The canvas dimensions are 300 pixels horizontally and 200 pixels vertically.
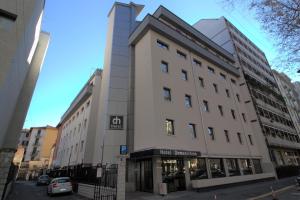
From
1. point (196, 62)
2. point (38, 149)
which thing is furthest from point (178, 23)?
point (38, 149)

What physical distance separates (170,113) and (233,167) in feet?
36.7

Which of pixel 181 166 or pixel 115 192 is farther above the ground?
pixel 181 166

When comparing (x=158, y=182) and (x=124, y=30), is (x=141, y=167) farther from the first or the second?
(x=124, y=30)

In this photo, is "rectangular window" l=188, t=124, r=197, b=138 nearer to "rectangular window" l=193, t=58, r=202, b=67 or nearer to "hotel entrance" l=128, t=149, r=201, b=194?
"hotel entrance" l=128, t=149, r=201, b=194

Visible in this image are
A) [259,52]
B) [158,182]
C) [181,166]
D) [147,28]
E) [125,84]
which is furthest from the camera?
[259,52]

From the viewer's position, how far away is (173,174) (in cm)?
1502

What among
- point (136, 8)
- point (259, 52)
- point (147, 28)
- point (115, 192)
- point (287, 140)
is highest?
point (259, 52)

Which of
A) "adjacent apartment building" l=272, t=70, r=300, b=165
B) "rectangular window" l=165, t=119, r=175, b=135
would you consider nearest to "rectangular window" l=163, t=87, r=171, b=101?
"rectangular window" l=165, t=119, r=175, b=135

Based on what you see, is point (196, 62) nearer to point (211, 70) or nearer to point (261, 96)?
point (211, 70)

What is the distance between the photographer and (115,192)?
11.4 metres

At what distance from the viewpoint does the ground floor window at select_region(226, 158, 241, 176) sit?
2026cm

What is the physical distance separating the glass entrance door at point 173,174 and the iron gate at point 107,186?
4211mm

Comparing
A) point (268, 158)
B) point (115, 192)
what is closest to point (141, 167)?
point (115, 192)

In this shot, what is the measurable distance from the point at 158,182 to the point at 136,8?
990 inches
